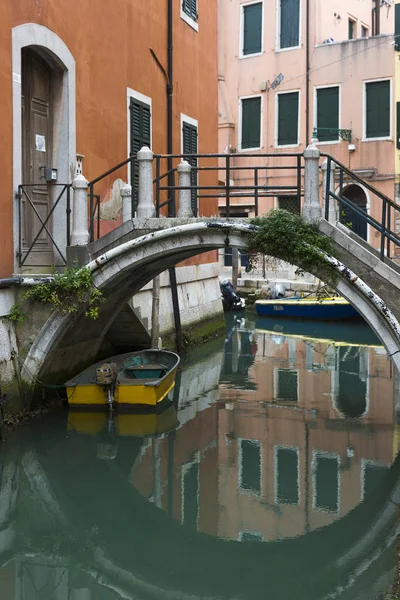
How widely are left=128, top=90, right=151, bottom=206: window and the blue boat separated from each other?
964 cm

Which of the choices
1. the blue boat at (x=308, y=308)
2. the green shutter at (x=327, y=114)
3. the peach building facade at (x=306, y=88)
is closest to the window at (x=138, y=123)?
the blue boat at (x=308, y=308)

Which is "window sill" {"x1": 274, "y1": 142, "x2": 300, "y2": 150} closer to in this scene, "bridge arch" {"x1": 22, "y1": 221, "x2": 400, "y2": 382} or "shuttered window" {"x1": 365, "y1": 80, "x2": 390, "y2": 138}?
"shuttered window" {"x1": 365, "y1": 80, "x2": 390, "y2": 138}

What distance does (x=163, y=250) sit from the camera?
35.2 feet

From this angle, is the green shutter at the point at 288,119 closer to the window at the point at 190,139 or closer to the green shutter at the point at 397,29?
the green shutter at the point at 397,29

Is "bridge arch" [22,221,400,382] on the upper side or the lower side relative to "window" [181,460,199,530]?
upper

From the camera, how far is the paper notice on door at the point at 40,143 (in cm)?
1154

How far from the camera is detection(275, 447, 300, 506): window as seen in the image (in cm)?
901

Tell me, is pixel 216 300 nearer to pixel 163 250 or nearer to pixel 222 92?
pixel 163 250

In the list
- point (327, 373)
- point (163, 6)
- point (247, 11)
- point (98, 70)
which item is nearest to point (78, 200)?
point (98, 70)

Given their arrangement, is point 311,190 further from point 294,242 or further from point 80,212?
point 80,212

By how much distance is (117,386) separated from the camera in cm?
1212

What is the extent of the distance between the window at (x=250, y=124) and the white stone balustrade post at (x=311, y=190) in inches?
707

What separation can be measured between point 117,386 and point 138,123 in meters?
4.80

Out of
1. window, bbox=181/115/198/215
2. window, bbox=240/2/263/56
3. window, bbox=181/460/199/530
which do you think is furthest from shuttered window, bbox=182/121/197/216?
window, bbox=240/2/263/56
